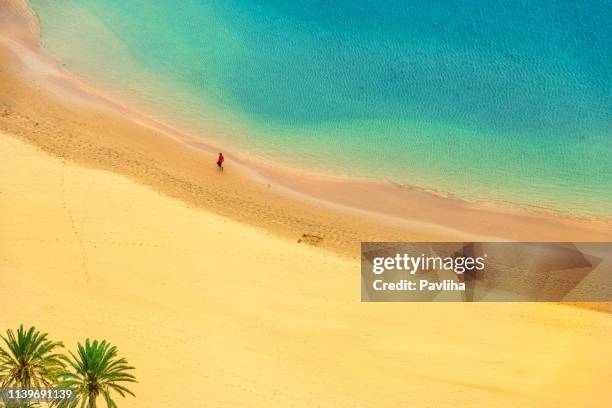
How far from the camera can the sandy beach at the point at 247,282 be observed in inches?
993

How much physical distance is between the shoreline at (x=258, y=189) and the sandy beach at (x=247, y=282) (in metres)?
0.09

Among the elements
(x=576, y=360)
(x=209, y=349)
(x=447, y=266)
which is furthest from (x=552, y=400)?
(x=209, y=349)

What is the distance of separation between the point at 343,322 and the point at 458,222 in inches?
349

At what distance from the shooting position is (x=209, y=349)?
25.5 metres

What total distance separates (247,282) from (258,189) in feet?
20.6

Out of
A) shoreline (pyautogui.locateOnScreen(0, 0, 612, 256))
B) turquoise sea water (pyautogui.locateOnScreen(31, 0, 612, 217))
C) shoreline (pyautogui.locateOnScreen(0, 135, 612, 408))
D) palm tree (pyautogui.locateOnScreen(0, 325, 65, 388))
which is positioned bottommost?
palm tree (pyautogui.locateOnScreen(0, 325, 65, 388))

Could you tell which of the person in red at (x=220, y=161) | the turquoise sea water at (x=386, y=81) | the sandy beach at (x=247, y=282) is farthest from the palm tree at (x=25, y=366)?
the turquoise sea water at (x=386, y=81)

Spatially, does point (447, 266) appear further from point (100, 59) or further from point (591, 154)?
point (100, 59)

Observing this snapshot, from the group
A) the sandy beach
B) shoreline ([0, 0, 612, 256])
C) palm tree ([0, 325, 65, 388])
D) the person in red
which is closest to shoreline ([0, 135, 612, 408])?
the sandy beach

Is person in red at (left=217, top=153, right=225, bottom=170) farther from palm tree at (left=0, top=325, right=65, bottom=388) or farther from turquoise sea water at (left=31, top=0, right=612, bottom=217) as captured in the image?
palm tree at (left=0, top=325, right=65, bottom=388)

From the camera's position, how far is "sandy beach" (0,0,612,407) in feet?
82.7

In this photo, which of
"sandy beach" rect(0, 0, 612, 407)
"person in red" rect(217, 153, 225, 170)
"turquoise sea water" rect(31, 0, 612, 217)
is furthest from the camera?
"turquoise sea water" rect(31, 0, 612, 217)

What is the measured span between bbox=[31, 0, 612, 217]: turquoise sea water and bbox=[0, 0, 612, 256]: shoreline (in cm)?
113

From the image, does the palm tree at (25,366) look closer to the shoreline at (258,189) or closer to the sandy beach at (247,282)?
the sandy beach at (247,282)
